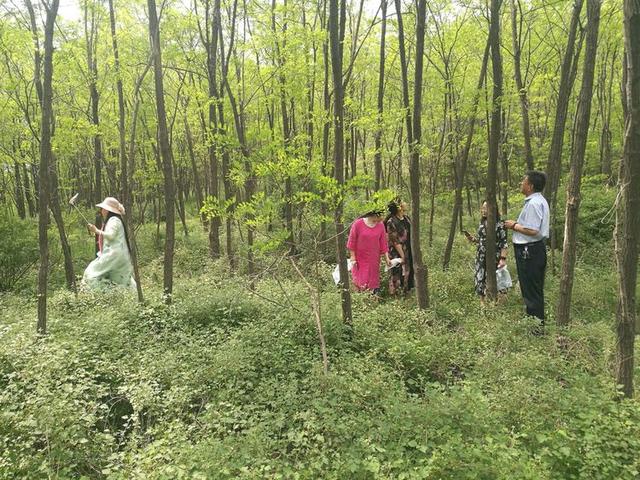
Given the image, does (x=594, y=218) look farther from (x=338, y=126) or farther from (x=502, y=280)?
(x=338, y=126)

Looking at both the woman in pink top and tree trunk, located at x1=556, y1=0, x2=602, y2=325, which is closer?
tree trunk, located at x1=556, y1=0, x2=602, y2=325

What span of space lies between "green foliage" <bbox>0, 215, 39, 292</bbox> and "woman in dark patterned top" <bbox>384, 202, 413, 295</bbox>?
28.9 feet

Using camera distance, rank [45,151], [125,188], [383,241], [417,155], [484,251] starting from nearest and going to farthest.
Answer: [45,151], [417,155], [484,251], [383,241], [125,188]

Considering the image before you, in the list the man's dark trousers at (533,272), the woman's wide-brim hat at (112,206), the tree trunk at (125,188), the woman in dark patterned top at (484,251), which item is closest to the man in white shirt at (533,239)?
the man's dark trousers at (533,272)

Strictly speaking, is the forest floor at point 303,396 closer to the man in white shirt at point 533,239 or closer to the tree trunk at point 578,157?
the man in white shirt at point 533,239

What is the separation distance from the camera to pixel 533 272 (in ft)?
17.6

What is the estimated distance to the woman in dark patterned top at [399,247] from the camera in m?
7.33

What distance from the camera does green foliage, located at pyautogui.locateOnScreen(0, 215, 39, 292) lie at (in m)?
9.92

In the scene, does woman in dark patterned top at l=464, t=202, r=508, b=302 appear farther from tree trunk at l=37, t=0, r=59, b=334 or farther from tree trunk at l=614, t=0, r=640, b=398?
tree trunk at l=37, t=0, r=59, b=334

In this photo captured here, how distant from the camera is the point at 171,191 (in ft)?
21.3

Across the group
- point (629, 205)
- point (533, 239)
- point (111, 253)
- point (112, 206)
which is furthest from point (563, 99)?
point (111, 253)

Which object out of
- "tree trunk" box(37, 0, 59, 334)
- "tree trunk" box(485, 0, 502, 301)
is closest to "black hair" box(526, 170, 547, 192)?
"tree trunk" box(485, 0, 502, 301)

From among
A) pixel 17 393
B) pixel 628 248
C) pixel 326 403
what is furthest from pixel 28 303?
pixel 628 248

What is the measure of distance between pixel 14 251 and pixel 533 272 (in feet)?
36.9
